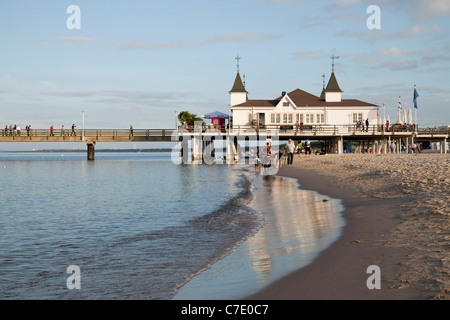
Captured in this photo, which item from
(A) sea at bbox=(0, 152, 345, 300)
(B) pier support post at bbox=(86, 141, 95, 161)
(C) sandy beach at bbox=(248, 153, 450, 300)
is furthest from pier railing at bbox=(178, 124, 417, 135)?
(C) sandy beach at bbox=(248, 153, 450, 300)

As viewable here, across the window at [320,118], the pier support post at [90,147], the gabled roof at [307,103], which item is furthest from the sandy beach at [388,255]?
the pier support post at [90,147]

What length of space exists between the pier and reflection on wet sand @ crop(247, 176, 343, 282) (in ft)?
123

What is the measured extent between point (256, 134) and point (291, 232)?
43.7 meters

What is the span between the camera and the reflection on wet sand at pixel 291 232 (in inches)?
294

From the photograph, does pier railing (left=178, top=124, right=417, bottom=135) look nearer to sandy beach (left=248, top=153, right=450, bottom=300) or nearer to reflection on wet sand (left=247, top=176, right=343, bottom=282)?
reflection on wet sand (left=247, top=176, right=343, bottom=282)

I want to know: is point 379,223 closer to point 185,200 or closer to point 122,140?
point 185,200

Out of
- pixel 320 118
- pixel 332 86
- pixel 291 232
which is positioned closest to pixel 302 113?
pixel 320 118

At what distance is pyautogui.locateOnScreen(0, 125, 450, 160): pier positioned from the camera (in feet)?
177

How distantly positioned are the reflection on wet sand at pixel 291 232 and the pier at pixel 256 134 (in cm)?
3741

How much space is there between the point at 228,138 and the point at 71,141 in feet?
79.2

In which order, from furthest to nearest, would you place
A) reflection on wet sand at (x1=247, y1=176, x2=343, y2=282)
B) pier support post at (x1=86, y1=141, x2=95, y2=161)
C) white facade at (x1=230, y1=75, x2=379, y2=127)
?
pier support post at (x1=86, y1=141, x2=95, y2=161), white facade at (x1=230, y1=75, x2=379, y2=127), reflection on wet sand at (x1=247, y1=176, x2=343, y2=282)

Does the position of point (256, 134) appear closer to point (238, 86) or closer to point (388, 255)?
point (238, 86)

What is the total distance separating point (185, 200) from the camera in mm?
19672

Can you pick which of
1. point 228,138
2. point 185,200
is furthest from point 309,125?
point 185,200
